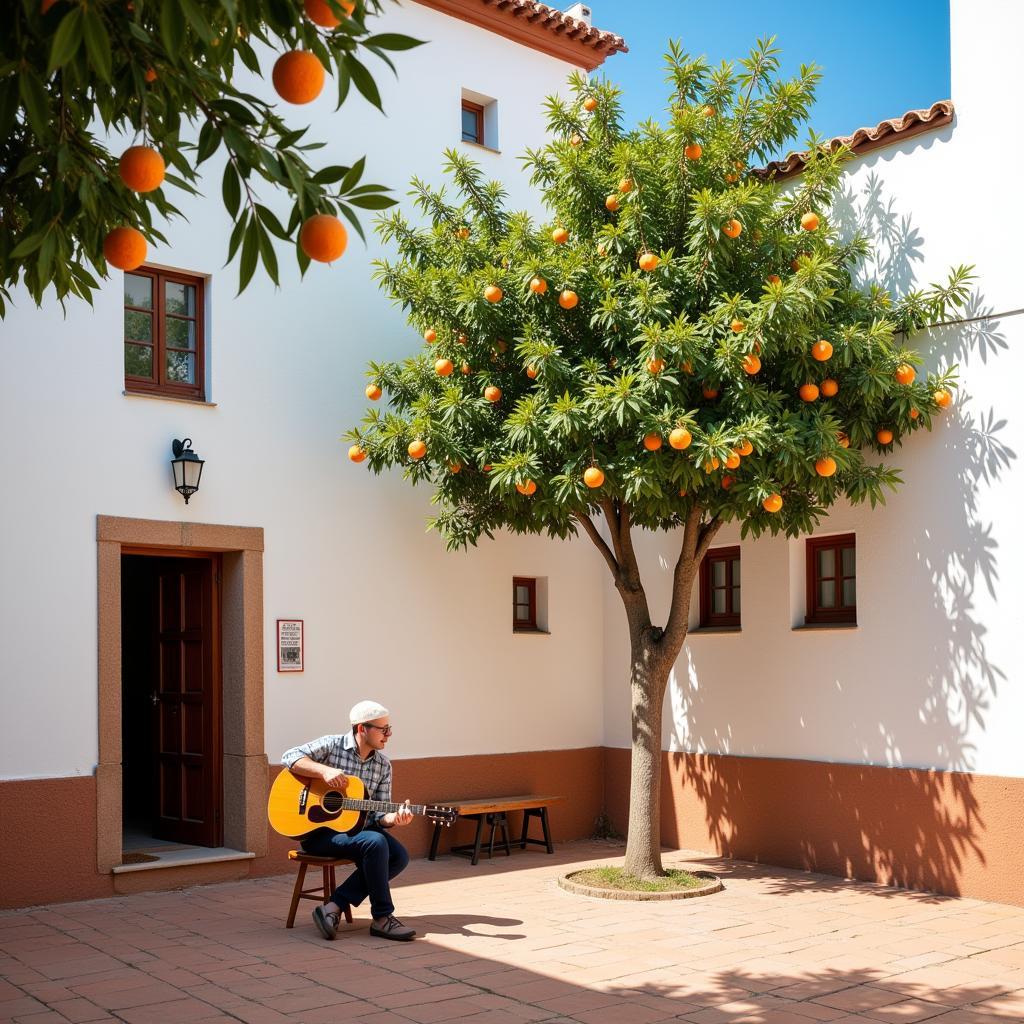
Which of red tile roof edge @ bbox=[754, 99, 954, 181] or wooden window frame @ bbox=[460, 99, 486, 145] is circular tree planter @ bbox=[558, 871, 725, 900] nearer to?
red tile roof edge @ bbox=[754, 99, 954, 181]

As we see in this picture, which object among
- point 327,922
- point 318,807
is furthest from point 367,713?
point 327,922

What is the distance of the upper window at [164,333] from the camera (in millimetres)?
8422

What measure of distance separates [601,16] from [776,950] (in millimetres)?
9384

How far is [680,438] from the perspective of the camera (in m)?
6.82

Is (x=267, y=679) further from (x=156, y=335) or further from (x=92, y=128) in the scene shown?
(x=92, y=128)

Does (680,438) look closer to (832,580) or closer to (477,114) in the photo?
(832,580)

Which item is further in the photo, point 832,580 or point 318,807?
point 832,580

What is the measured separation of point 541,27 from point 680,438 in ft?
18.9

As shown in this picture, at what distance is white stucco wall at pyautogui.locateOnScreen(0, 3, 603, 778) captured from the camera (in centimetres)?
773

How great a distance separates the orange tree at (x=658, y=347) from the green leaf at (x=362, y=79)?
13.8ft

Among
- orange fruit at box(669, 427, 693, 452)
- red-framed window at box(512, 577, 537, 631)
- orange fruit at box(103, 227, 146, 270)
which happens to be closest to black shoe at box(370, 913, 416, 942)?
orange fruit at box(669, 427, 693, 452)

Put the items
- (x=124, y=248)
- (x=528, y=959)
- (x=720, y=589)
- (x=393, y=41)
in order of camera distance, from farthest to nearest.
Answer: (x=720, y=589), (x=528, y=959), (x=124, y=248), (x=393, y=41)

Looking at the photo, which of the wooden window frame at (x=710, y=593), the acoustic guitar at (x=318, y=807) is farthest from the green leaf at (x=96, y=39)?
the wooden window frame at (x=710, y=593)

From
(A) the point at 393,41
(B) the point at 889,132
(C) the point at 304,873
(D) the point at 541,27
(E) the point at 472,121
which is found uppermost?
(D) the point at 541,27
